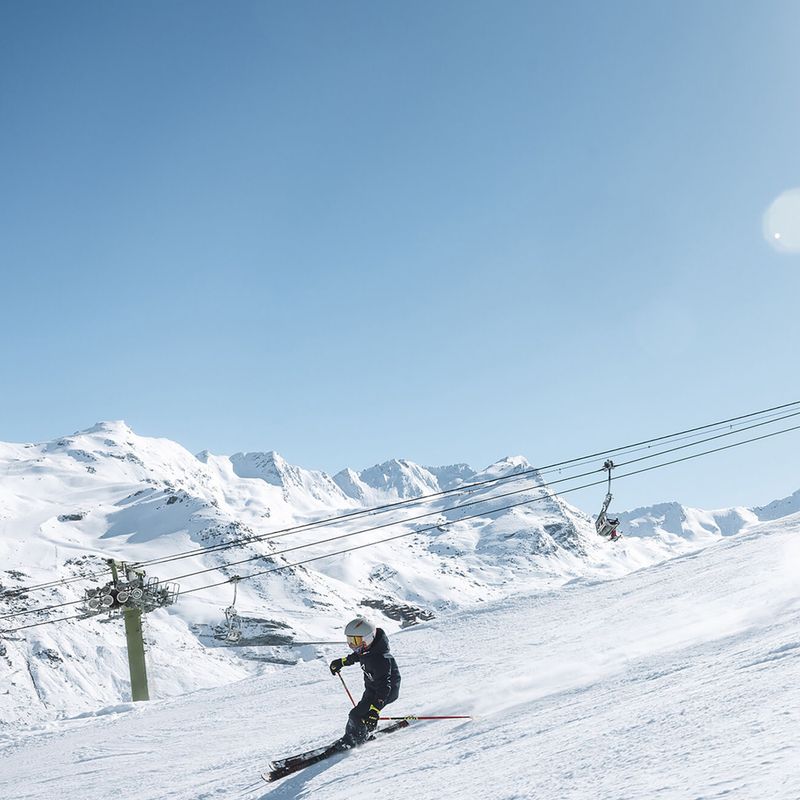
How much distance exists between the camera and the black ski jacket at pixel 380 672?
28.1 ft

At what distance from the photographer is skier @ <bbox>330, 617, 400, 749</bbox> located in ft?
27.3

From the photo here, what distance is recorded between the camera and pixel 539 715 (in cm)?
711

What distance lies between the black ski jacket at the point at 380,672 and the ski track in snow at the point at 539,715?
0.50 m

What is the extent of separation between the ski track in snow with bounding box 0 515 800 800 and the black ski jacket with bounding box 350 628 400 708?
1.64 ft

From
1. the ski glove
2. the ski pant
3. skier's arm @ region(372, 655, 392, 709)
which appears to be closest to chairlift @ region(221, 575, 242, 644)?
the ski glove

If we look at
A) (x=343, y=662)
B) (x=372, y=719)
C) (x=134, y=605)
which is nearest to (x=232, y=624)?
(x=134, y=605)

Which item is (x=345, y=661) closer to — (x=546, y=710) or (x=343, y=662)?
(x=343, y=662)

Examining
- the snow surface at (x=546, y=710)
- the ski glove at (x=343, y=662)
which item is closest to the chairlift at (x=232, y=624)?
the snow surface at (x=546, y=710)

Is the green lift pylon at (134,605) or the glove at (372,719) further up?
the green lift pylon at (134,605)

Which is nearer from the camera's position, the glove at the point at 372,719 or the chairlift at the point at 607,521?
the glove at the point at 372,719

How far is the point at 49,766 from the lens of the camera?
9.91 meters

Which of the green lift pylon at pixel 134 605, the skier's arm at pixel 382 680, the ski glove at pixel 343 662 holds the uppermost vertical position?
the green lift pylon at pixel 134 605

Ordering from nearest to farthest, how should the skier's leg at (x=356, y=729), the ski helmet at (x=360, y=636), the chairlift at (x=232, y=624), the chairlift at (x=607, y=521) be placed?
the skier's leg at (x=356, y=729)
the ski helmet at (x=360, y=636)
the chairlift at (x=607, y=521)
the chairlift at (x=232, y=624)

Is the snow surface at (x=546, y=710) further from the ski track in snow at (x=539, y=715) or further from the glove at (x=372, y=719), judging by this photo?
the glove at (x=372, y=719)
